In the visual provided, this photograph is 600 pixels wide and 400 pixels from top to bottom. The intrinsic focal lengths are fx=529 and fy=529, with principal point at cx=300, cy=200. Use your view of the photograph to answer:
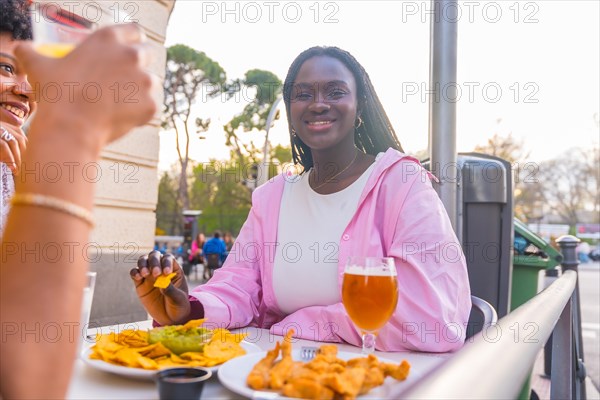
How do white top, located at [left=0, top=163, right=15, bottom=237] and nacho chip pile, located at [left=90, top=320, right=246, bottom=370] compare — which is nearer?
nacho chip pile, located at [left=90, top=320, right=246, bottom=370]

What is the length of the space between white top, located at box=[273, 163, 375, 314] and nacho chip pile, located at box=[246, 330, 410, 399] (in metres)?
0.75

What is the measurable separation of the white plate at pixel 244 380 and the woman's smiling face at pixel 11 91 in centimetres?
75

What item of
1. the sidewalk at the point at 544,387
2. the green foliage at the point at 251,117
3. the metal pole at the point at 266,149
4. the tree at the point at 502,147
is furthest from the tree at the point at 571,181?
the sidewalk at the point at 544,387

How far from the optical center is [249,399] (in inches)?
37.8

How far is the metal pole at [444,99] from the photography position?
2.82 m

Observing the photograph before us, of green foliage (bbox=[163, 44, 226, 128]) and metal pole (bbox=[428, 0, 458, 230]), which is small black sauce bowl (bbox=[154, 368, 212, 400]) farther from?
green foliage (bbox=[163, 44, 226, 128])

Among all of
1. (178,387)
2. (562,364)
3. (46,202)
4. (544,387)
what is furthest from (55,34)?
(544,387)

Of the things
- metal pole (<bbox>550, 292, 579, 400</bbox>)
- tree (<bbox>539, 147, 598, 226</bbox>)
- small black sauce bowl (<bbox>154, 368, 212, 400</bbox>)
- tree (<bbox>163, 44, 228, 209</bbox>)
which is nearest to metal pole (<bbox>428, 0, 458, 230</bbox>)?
metal pole (<bbox>550, 292, 579, 400</bbox>)

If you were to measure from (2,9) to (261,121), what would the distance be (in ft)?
88.4

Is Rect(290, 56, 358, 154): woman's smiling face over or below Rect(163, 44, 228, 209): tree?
below

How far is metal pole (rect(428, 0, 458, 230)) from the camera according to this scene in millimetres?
2816

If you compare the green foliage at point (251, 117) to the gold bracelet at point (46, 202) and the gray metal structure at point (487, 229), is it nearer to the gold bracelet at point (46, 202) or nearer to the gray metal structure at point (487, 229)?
the gray metal structure at point (487, 229)

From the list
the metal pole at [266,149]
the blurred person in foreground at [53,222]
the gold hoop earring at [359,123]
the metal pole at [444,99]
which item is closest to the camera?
the blurred person in foreground at [53,222]

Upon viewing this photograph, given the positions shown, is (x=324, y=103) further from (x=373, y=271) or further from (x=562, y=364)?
(x=562, y=364)
